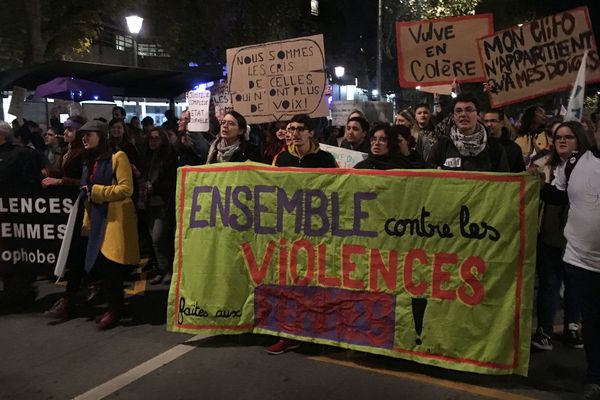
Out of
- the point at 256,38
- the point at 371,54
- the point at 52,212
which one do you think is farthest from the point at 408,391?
the point at 371,54

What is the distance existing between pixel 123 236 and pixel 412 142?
273cm

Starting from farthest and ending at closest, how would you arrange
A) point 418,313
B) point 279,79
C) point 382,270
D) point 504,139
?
point 279,79
point 504,139
point 382,270
point 418,313

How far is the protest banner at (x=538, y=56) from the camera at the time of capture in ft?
18.2

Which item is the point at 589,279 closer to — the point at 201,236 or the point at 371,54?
the point at 201,236

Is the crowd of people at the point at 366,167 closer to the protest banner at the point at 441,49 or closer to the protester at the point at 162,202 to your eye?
the protester at the point at 162,202

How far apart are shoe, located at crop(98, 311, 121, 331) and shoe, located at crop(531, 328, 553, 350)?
354 cm

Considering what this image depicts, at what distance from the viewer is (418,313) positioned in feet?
13.0

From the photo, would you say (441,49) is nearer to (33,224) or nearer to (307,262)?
(307,262)

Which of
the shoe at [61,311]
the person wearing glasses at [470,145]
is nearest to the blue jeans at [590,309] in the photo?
the person wearing glasses at [470,145]

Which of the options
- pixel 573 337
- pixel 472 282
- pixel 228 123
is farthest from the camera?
pixel 228 123

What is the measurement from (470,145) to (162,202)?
141 inches

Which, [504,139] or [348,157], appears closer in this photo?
[504,139]

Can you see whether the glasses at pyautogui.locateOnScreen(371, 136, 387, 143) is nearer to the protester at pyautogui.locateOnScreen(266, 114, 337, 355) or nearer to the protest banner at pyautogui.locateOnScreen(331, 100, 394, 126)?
the protester at pyautogui.locateOnScreen(266, 114, 337, 355)

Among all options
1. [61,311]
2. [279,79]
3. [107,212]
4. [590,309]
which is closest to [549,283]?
[590,309]
